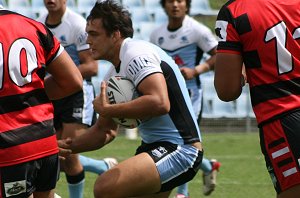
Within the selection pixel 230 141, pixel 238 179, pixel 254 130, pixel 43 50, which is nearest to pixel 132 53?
pixel 43 50

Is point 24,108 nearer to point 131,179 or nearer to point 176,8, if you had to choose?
point 131,179

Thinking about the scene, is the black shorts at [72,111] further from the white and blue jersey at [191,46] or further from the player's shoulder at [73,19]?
the white and blue jersey at [191,46]

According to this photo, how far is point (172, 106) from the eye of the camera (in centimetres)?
551

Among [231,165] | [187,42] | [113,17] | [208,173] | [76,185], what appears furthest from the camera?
[231,165]

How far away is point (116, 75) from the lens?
221 inches

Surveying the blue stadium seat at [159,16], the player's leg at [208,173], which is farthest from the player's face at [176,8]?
the blue stadium seat at [159,16]

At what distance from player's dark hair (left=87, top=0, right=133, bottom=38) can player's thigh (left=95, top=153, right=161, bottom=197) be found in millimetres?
907

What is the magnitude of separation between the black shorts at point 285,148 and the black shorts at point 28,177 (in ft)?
4.08

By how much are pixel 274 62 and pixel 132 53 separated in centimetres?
113

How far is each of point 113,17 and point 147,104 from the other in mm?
769

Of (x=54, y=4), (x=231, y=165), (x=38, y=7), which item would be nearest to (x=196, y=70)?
(x=54, y=4)

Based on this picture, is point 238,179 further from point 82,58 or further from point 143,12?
point 143,12

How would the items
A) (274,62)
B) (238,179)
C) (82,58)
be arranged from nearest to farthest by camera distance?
(274,62) < (82,58) < (238,179)

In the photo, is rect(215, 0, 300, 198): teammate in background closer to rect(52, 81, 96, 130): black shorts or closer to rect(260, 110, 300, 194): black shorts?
rect(260, 110, 300, 194): black shorts
